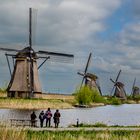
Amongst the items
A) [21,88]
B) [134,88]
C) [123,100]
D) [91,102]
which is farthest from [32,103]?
[134,88]

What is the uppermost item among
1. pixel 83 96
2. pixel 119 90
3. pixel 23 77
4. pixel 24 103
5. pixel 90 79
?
pixel 90 79

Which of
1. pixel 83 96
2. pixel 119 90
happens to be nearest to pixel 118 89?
pixel 119 90

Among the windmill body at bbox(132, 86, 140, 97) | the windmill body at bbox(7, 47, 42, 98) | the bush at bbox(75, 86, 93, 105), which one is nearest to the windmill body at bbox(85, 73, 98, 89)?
the bush at bbox(75, 86, 93, 105)

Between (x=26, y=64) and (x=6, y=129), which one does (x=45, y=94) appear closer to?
(x=26, y=64)

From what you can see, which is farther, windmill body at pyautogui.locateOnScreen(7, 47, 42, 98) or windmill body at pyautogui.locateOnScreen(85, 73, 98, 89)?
windmill body at pyautogui.locateOnScreen(85, 73, 98, 89)

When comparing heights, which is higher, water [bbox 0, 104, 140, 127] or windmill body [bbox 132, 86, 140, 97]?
windmill body [bbox 132, 86, 140, 97]

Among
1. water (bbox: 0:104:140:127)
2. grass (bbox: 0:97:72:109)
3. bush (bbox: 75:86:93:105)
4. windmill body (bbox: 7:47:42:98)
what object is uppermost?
windmill body (bbox: 7:47:42:98)

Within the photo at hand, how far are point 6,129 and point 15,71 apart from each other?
5983cm

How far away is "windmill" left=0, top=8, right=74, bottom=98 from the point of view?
2940 inches

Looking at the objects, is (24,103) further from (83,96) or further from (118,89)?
(118,89)

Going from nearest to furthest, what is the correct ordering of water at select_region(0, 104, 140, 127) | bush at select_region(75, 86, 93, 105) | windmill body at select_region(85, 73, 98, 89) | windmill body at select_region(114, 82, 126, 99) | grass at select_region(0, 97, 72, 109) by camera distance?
water at select_region(0, 104, 140, 127) < grass at select_region(0, 97, 72, 109) < bush at select_region(75, 86, 93, 105) < windmill body at select_region(85, 73, 98, 89) < windmill body at select_region(114, 82, 126, 99)

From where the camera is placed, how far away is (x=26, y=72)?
75375 millimetres

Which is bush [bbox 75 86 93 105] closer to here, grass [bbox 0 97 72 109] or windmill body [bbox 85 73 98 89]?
windmill body [bbox 85 73 98 89]

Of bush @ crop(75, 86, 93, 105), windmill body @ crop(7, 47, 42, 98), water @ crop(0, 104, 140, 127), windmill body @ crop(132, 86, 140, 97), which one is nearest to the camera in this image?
water @ crop(0, 104, 140, 127)
